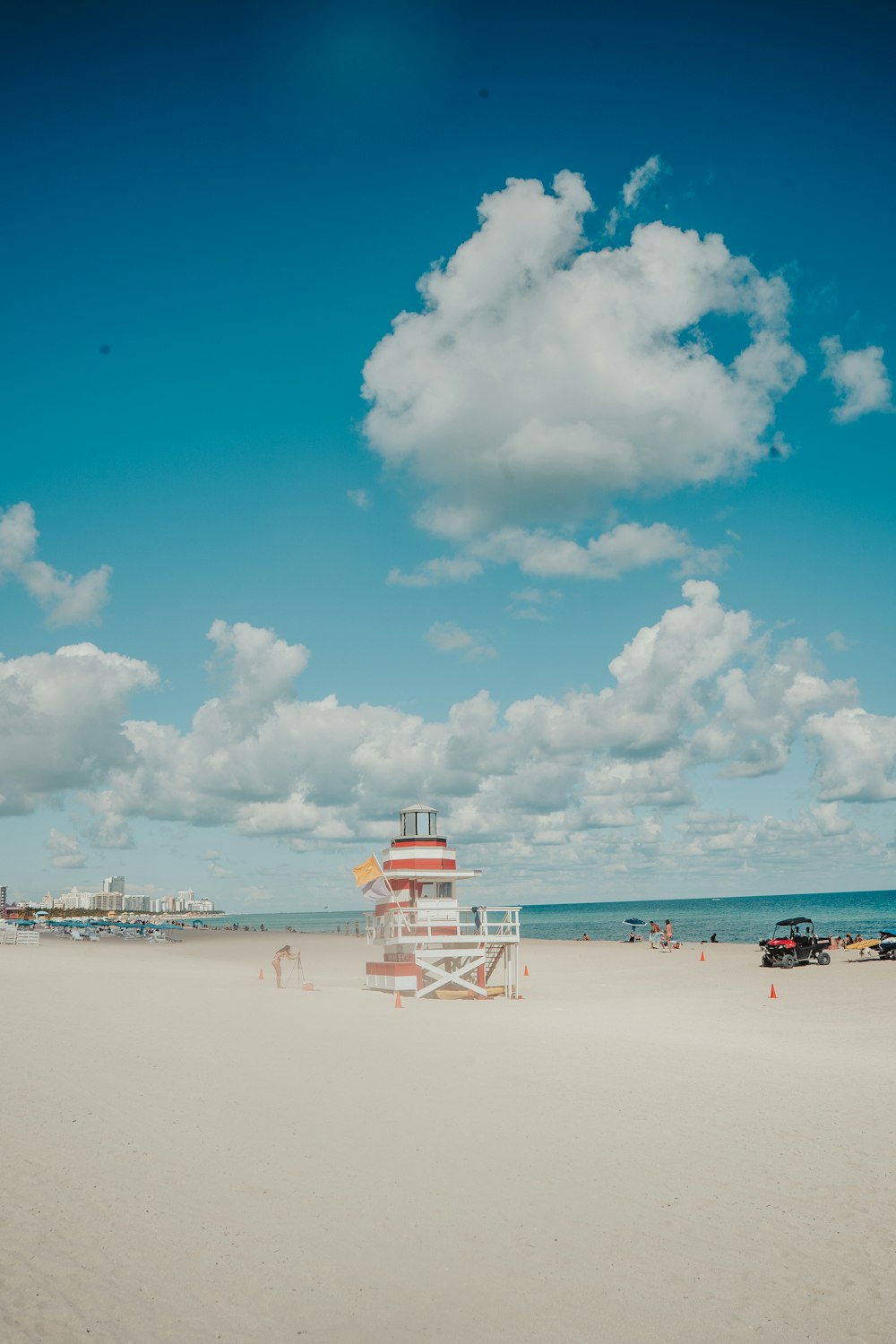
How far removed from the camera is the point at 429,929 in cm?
2520

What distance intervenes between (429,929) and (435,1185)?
16.8m

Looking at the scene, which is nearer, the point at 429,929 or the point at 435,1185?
the point at 435,1185

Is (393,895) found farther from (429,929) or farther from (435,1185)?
(435,1185)

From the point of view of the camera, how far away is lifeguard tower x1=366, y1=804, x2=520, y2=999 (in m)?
25.5

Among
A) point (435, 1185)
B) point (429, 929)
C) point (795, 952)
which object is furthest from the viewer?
point (795, 952)

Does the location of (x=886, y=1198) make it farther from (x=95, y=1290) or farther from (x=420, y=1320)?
(x=95, y=1290)

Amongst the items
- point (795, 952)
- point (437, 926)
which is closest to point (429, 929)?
point (437, 926)

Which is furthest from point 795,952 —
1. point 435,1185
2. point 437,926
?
point 435,1185

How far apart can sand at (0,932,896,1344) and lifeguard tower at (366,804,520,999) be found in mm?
8341

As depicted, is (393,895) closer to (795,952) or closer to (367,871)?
(367,871)

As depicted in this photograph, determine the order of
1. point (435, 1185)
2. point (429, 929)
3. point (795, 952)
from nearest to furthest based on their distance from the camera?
point (435, 1185) → point (429, 929) → point (795, 952)

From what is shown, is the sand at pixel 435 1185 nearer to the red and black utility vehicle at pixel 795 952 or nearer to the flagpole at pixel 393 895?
the flagpole at pixel 393 895

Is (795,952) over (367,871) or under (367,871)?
under

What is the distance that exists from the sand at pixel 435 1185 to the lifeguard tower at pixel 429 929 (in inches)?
328
